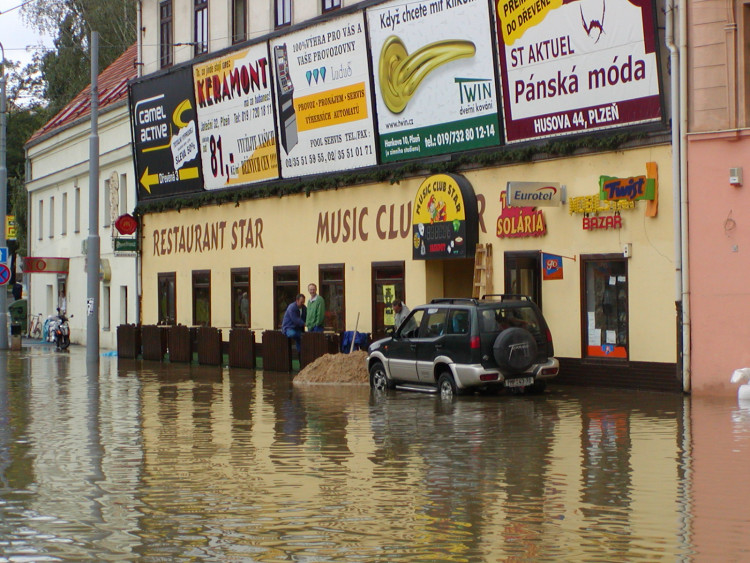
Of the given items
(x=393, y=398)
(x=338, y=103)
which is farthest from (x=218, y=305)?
(x=393, y=398)

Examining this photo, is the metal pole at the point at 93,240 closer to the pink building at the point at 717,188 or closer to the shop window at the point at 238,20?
the shop window at the point at 238,20

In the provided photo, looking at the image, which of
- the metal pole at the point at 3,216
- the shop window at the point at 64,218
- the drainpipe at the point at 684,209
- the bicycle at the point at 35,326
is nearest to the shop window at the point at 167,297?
the metal pole at the point at 3,216

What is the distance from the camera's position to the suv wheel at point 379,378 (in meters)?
23.1

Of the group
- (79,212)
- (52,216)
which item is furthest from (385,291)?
(52,216)

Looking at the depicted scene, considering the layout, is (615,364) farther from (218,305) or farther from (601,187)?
(218,305)

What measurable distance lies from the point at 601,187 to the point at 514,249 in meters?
3.16

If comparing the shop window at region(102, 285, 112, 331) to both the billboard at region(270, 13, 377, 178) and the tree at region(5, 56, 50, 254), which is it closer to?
the billboard at region(270, 13, 377, 178)

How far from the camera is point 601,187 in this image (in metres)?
22.3

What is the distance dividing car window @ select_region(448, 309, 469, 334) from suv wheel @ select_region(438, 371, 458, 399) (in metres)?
0.72

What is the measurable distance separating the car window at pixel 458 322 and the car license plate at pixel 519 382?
3.46 ft

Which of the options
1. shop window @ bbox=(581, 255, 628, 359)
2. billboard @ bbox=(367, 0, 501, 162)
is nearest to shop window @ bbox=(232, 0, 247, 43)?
billboard @ bbox=(367, 0, 501, 162)

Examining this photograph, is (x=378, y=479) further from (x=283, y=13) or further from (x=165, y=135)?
(x=165, y=135)

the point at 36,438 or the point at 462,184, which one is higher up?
the point at 462,184

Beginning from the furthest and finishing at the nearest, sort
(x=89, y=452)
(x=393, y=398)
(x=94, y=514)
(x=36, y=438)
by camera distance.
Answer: (x=393, y=398) → (x=36, y=438) → (x=89, y=452) → (x=94, y=514)
